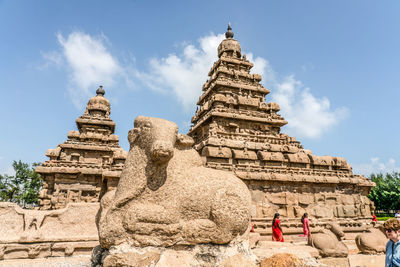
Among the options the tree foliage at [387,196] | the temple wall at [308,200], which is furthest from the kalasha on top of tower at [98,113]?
the tree foliage at [387,196]

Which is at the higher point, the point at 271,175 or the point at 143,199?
the point at 271,175

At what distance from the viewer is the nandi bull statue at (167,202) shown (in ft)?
10.1

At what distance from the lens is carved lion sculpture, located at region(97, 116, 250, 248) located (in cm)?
309

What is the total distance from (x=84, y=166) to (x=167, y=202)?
12.7m

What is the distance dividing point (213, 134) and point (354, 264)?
24.3 feet

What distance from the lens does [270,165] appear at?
1162cm

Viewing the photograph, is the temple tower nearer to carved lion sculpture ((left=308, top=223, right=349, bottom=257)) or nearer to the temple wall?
the temple wall

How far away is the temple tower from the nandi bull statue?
27.9 feet

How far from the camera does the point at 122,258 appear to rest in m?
2.90

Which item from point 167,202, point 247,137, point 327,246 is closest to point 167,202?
point 167,202

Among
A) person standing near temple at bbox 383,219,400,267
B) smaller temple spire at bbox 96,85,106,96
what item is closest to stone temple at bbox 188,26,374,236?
person standing near temple at bbox 383,219,400,267

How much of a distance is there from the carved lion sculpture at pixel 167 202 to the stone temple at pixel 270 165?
6252 millimetres

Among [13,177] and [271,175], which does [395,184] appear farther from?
[13,177]

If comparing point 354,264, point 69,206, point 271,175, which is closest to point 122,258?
point 69,206
